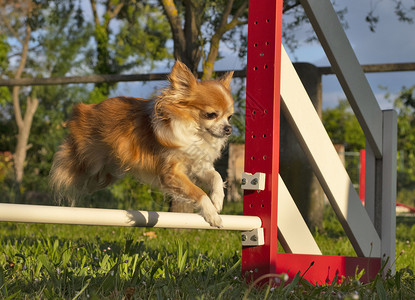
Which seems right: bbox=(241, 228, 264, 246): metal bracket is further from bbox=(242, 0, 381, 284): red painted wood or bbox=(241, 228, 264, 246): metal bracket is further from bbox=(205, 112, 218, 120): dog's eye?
bbox=(205, 112, 218, 120): dog's eye

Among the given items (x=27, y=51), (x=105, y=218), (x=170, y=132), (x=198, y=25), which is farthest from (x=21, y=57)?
(x=105, y=218)

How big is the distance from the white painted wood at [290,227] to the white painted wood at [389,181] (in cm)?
55

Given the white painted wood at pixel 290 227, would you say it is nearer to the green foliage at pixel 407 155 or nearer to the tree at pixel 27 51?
the tree at pixel 27 51

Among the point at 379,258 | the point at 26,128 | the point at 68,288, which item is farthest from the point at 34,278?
the point at 26,128

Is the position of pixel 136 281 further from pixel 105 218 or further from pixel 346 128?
pixel 346 128

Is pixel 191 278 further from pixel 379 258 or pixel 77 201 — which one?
pixel 77 201

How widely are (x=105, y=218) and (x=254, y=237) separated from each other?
2.19 feet

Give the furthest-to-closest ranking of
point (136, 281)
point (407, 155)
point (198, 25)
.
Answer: point (407, 155) < point (198, 25) < point (136, 281)

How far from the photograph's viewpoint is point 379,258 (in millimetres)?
2363

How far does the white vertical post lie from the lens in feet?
8.52

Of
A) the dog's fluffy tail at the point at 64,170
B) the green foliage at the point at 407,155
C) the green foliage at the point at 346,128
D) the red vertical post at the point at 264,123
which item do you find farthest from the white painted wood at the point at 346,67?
the green foliage at the point at 346,128

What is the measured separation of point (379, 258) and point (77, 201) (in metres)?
1.72

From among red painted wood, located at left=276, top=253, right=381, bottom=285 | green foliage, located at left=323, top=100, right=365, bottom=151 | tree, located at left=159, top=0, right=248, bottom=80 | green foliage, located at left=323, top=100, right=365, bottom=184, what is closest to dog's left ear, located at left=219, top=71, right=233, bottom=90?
red painted wood, located at left=276, top=253, right=381, bottom=285

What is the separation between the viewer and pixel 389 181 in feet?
8.63
